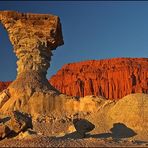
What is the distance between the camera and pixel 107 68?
371 ft

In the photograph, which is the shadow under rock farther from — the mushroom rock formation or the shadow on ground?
the mushroom rock formation

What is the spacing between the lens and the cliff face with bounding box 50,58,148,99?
107 meters

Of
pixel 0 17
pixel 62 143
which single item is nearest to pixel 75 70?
pixel 0 17

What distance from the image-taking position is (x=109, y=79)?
110062 mm

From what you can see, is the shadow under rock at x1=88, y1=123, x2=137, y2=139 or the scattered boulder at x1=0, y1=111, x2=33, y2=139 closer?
the scattered boulder at x1=0, y1=111, x2=33, y2=139

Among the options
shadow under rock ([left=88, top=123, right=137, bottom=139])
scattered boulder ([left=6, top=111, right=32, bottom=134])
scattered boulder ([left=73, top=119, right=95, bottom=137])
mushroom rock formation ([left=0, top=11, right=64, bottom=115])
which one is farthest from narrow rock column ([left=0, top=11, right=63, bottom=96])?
scattered boulder ([left=6, top=111, right=32, bottom=134])

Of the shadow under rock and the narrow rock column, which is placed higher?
the narrow rock column

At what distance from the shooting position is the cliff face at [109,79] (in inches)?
4215

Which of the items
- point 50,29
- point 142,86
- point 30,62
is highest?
point 50,29

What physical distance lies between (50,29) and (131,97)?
425 inches

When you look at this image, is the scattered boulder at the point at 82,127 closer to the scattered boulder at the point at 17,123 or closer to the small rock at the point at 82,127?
the small rock at the point at 82,127

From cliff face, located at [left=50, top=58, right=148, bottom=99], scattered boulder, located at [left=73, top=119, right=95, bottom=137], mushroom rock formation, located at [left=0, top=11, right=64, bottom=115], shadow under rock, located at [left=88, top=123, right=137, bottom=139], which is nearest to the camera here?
scattered boulder, located at [left=73, top=119, right=95, bottom=137]

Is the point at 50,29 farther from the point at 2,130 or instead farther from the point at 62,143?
the point at 62,143

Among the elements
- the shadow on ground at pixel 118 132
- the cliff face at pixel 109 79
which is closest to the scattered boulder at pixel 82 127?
the shadow on ground at pixel 118 132
